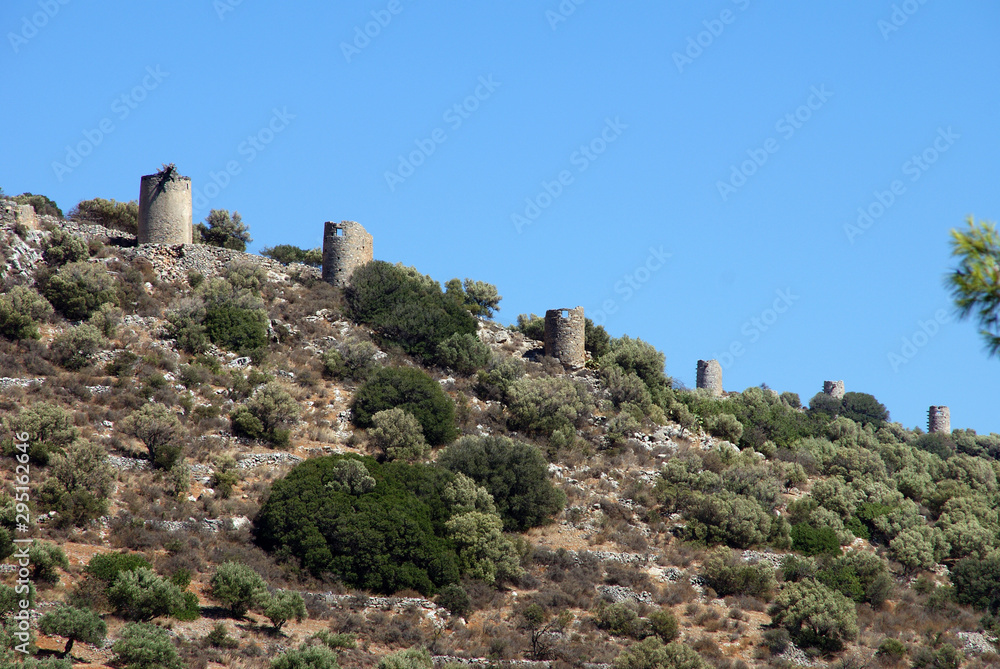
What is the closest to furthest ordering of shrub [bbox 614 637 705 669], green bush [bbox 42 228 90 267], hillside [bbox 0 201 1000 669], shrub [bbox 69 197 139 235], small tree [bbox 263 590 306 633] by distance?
small tree [bbox 263 590 306 633] < shrub [bbox 614 637 705 669] < hillside [bbox 0 201 1000 669] < green bush [bbox 42 228 90 267] < shrub [bbox 69 197 139 235]

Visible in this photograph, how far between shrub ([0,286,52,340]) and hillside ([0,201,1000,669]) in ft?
0.34

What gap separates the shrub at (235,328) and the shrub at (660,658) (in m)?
17.9

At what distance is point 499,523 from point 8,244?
65.9 feet

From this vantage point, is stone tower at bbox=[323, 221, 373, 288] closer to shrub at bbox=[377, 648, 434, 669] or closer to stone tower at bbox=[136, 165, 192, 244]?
stone tower at bbox=[136, 165, 192, 244]

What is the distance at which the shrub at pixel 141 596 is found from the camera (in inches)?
808

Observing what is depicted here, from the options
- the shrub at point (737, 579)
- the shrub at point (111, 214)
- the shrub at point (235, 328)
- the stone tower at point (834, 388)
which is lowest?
the shrub at point (737, 579)

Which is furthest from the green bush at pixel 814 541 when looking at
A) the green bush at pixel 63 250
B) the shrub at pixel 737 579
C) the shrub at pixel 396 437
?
the green bush at pixel 63 250

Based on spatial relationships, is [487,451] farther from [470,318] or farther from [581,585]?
[470,318]

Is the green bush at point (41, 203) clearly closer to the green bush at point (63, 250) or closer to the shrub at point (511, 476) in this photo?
the green bush at point (63, 250)

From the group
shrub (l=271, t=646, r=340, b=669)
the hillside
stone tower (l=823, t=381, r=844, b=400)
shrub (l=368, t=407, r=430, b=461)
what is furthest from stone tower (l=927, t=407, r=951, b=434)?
shrub (l=271, t=646, r=340, b=669)

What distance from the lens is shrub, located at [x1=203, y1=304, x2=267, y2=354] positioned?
118ft

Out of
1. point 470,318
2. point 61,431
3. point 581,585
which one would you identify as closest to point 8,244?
point 61,431

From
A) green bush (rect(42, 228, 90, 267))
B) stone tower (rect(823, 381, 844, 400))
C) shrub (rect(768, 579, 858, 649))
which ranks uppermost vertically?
stone tower (rect(823, 381, 844, 400))

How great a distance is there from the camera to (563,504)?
31.5 m
